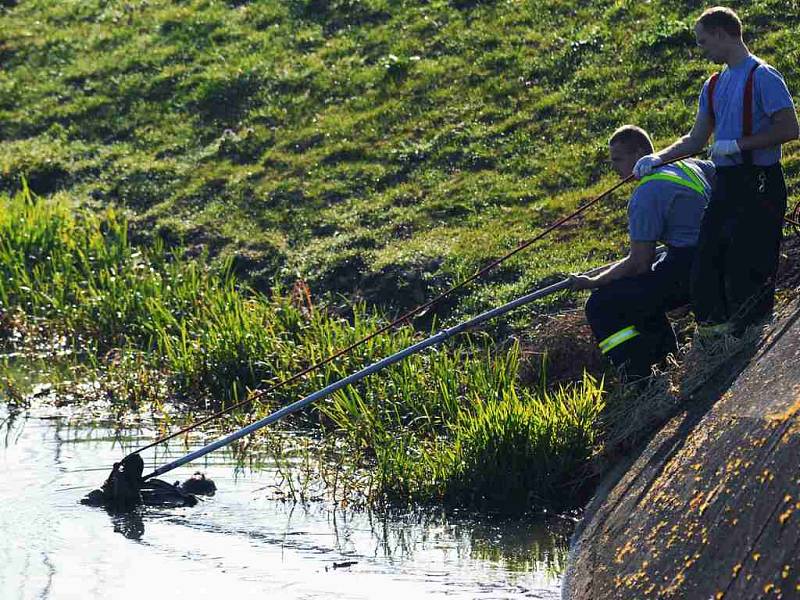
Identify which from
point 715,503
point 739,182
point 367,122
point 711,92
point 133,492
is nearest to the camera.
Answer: point 715,503

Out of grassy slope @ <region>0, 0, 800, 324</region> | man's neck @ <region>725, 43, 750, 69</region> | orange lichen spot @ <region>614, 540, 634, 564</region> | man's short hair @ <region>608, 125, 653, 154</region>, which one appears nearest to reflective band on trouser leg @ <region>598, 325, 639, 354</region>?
man's short hair @ <region>608, 125, 653, 154</region>

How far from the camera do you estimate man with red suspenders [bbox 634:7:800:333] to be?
6.35m

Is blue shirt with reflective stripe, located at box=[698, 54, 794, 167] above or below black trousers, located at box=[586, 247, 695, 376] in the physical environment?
above

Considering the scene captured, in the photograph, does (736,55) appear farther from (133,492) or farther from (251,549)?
(133,492)

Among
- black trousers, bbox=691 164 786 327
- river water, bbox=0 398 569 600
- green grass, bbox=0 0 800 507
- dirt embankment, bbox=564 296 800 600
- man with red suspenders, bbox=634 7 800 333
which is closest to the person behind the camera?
dirt embankment, bbox=564 296 800 600

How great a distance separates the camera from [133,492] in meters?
7.35

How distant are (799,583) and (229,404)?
5752 mm

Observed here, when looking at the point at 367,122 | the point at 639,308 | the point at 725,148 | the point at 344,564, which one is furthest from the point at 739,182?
the point at 367,122

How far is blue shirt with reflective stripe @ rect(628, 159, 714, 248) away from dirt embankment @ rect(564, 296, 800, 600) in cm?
85

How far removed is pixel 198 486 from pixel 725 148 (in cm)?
Answer: 333

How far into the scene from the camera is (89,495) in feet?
24.3

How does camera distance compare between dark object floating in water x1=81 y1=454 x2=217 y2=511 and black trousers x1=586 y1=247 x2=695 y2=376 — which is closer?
black trousers x1=586 y1=247 x2=695 y2=376

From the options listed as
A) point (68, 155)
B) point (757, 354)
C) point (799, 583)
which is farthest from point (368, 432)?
point (68, 155)

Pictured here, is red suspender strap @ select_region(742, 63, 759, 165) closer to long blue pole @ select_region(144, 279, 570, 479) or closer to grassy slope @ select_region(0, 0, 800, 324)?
long blue pole @ select_region(144, 279, 570, 479)
